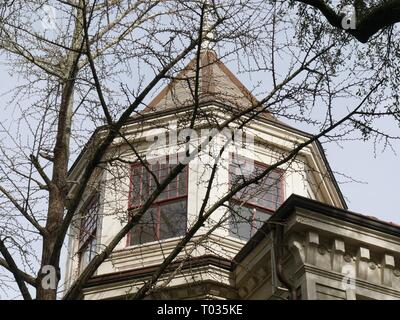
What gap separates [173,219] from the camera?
671 inches

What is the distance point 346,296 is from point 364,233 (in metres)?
1.01

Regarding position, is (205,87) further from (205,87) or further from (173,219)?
(173,219)

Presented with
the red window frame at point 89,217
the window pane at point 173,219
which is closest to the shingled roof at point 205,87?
the red window frame at point 89,217

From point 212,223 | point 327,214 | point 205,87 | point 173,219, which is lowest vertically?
point 212,223

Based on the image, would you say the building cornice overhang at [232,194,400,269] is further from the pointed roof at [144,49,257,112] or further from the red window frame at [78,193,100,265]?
the red window frame at [78,193,100,265]

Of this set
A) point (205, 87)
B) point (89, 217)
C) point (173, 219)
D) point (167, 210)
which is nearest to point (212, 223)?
point (89, 217)

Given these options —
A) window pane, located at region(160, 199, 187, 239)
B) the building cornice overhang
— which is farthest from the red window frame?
the building cornice overhang

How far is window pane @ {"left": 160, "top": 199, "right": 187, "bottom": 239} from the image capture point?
54.5ft

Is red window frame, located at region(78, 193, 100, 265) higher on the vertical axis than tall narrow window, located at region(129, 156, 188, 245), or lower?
lower
